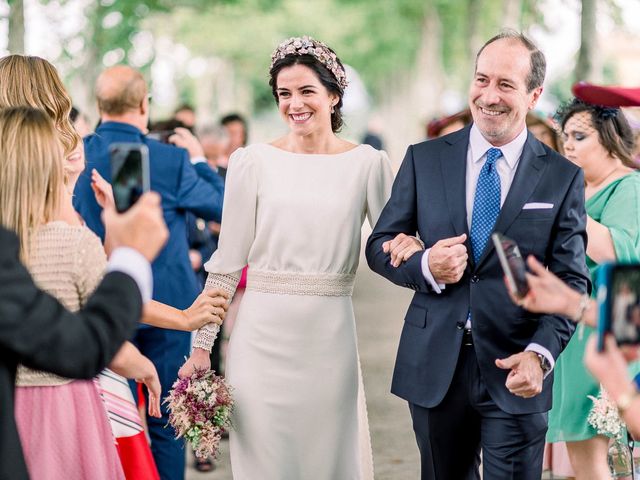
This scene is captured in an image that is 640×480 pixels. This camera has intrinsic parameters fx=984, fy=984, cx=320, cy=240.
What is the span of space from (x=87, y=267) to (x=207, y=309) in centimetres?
132

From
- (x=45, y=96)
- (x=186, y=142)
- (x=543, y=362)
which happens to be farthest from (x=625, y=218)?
(x=186, y=142)

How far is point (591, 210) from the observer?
17.5 feet

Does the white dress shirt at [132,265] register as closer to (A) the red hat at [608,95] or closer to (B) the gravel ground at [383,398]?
(A) the red hat at [608,95]

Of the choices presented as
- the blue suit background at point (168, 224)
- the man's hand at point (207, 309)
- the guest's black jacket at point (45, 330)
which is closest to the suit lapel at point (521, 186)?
the man's hand at point (207, 309)

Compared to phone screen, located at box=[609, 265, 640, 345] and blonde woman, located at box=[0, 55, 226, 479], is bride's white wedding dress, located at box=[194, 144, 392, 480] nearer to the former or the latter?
blonde woman, located at box=[0, 55, 226, 479]

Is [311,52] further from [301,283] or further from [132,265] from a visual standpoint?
[132,265]

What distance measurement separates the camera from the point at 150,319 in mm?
4055

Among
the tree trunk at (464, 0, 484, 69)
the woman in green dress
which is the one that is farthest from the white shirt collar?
the tree trunk at (464, 0, 484, 69)

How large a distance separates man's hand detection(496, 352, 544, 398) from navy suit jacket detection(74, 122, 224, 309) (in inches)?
106

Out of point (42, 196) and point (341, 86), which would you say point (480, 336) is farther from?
point (42, 196)

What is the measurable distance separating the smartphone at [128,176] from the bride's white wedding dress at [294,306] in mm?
1866

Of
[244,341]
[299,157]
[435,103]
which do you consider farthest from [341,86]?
[435,103]

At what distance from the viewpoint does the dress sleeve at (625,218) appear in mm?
4977

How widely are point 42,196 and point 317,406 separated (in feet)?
6.64
